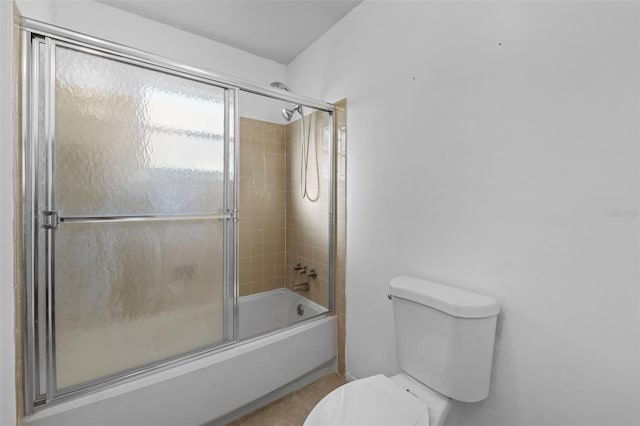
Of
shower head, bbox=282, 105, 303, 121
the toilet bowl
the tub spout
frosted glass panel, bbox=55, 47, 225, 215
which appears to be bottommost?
the toilet bowl

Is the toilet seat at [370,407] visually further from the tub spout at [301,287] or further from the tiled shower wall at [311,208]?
the tub spout at [301,287]

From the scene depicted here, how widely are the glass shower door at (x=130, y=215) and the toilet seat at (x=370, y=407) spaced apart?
741 millimetres

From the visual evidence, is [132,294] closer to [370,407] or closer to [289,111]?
[370,407]

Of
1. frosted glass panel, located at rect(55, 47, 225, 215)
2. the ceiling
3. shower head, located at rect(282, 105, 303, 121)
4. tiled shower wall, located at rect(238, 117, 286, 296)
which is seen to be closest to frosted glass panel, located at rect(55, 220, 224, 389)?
frosted glass panel, located at rect(55, 47, 225, 215)

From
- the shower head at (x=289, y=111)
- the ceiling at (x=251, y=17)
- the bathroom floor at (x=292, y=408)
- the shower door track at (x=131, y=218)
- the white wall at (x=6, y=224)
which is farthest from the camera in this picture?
the shower head at (x=289, y=111)

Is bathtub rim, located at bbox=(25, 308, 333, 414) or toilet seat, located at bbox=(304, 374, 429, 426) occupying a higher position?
toilet seat, located at bbox=(304, 374, 429, 426)

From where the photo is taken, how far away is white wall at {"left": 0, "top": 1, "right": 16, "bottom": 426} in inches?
34.4

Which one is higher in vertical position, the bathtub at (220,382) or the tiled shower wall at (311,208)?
the tiled shower wall at (311,208)

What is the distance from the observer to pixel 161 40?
1.99 m

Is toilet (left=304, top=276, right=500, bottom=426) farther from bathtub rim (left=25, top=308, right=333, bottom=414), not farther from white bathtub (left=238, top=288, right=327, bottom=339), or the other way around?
white bathtub (left=238, top=288, right=327, bottom=339)

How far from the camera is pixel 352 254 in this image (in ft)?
6.17

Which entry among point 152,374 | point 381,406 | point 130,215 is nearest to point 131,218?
point 130,215

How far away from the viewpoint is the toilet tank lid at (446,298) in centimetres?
108

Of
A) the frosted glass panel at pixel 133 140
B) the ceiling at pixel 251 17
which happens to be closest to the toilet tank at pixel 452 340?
the frosted glass panel at pixel 133 140
